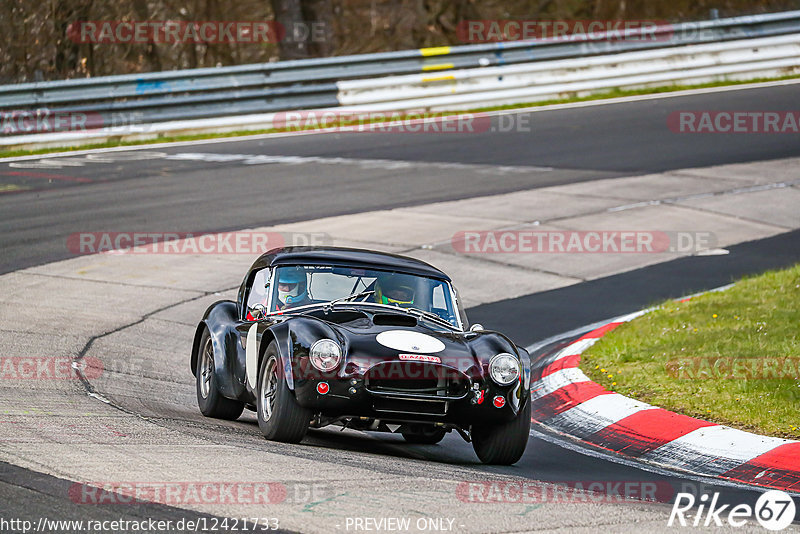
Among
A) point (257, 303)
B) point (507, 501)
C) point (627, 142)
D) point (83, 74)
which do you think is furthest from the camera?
point (83, 74)

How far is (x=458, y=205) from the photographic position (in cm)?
1566

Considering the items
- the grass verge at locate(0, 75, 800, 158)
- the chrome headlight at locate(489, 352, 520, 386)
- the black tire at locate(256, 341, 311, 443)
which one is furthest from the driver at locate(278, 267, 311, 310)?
the grass verge at locate(0, 75, 800, 158)

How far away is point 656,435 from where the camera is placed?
729 cm

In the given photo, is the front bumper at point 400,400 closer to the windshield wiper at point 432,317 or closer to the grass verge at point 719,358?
the windshield wiper at point 432,317

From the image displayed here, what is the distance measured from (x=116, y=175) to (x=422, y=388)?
1187 cm

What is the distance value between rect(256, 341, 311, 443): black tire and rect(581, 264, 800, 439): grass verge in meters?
2.58

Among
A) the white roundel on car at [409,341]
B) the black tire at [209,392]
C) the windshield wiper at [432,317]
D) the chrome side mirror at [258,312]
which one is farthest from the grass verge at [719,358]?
the black tire at [209,392]

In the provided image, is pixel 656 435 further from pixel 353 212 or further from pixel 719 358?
pixel 353 212

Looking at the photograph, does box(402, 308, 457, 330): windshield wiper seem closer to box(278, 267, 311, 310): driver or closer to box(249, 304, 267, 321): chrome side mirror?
box(278, 267, 311, 310): driver

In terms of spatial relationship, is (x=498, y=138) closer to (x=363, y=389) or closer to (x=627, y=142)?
(x=627, y=142)

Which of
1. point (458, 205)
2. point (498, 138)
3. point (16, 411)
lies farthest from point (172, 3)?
point (16, 411)

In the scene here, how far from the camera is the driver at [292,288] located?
775 centimetres

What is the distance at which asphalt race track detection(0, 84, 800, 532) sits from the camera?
526cm

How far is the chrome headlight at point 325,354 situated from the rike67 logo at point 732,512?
2053mm
